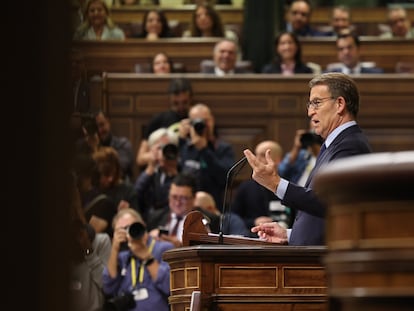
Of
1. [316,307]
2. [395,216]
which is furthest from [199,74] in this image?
[395,216]

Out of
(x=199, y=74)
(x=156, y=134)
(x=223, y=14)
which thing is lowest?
(x=156, y=134)

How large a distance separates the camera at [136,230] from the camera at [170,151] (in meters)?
1.78

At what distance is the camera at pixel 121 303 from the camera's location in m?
6.92

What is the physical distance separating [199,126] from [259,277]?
15.4ft

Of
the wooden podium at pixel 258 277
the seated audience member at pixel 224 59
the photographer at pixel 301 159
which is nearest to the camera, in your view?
the wooden podium at pixel 258 277

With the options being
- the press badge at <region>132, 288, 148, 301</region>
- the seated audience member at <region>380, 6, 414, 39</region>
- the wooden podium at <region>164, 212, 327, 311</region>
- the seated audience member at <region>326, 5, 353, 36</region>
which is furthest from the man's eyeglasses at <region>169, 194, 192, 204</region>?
the seated audience member at <region>380, 6, 414, 39</region>

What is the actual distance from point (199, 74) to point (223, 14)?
10.1ft

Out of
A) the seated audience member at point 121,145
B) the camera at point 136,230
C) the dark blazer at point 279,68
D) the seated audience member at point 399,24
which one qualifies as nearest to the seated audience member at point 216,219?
the camera at point 136,230

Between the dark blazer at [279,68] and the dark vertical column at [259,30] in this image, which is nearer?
the dark blazer at [279,68]

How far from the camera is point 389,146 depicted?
10891 mm

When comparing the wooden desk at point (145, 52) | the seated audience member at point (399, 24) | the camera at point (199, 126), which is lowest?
the camera at point (199, 126)

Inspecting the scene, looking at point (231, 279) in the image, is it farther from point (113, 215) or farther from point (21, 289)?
point (113, 215)

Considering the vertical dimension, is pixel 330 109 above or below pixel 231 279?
above

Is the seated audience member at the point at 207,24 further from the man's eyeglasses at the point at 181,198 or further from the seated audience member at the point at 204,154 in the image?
the man's eyeglasses at the point at 181,198
